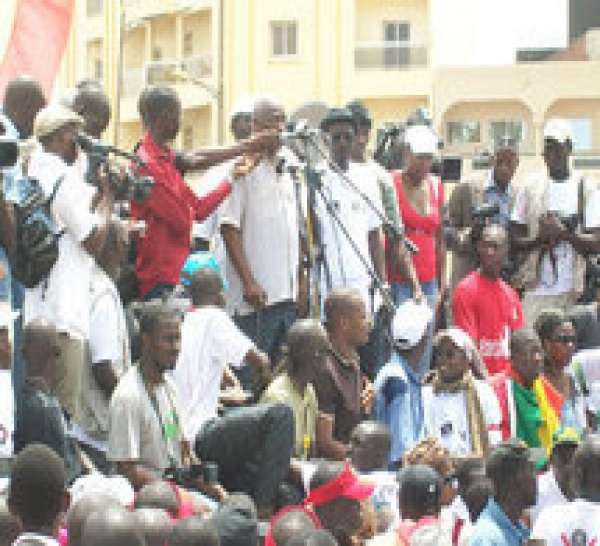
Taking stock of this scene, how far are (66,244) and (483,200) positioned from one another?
15.8 ft

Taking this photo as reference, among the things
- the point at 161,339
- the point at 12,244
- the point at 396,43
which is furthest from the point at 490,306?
the point at 396,43

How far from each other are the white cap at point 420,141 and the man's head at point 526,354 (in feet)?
5.46

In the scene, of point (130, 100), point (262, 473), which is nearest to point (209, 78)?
point (130, 100)

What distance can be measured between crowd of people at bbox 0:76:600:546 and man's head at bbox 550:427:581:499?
1cm

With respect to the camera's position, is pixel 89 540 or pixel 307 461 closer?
pixel 89 540

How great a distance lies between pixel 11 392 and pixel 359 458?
2348 millimetres

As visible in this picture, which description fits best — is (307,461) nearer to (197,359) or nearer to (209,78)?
(197,359)

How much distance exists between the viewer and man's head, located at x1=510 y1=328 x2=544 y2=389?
45.5 ft

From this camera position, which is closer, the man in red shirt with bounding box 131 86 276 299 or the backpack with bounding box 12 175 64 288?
the backpack with bounding box 12 175 64 288

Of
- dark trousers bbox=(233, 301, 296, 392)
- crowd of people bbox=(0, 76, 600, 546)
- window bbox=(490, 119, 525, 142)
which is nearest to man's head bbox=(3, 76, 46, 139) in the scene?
crowd of people bbox=(0, 76, 600, 546)

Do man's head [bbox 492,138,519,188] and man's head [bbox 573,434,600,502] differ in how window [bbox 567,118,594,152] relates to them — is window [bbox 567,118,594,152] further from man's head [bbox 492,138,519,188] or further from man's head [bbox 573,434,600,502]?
man's head [bbox 573,434,600,502]

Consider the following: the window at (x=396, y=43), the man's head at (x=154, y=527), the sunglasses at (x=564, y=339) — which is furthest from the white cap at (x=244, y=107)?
the window at (x=396, y=43)

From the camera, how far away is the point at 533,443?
13.8m

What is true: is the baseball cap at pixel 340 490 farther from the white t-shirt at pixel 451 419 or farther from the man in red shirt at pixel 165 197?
the man in red shirt at pixel 165 197
